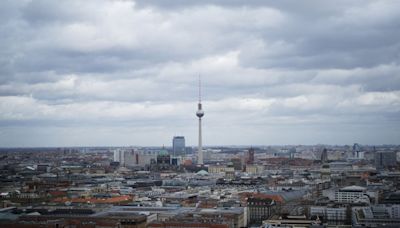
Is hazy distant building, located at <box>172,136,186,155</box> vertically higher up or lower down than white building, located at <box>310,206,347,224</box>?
higher up

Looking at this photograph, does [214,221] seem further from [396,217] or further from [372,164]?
[372,164]

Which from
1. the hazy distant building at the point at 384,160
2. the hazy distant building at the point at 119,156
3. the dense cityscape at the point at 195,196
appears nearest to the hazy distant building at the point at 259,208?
the dense cityscape at the point at 195,196

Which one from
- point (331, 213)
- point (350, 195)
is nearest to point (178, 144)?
point (350, 195)

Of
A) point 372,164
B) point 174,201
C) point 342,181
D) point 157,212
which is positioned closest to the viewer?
point 157,212

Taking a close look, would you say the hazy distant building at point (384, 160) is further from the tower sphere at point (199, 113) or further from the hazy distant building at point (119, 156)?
the hazy distant building at point (119, 156)

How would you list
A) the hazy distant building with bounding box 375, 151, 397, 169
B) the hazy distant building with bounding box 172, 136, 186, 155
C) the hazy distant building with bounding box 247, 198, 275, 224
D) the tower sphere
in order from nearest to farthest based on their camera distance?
the hazy distant building with bounding box 247, 198, 275, 224, the hazy distant building with bounding box 375, 151, 397, 169, the tower sphere, the hazy distant building with bounding box 172, 136, 186, 155

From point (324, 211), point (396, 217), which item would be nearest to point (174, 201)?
point (324, 211)

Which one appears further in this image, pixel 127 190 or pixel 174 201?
pixel 127 190

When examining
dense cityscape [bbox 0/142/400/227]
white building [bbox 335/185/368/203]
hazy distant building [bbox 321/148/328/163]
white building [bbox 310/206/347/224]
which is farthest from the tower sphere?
white building [bbox 310/206/347/224]

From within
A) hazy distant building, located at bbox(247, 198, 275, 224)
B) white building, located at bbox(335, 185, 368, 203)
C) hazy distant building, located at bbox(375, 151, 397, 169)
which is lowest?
hazy distant building, located at bbox(247, 198, 275, 224)

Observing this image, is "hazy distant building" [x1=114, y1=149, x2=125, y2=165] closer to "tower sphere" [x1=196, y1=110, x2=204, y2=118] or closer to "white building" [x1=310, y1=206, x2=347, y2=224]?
"tower sphere" [x1=196, y1=110, x2=204, y2=118]
